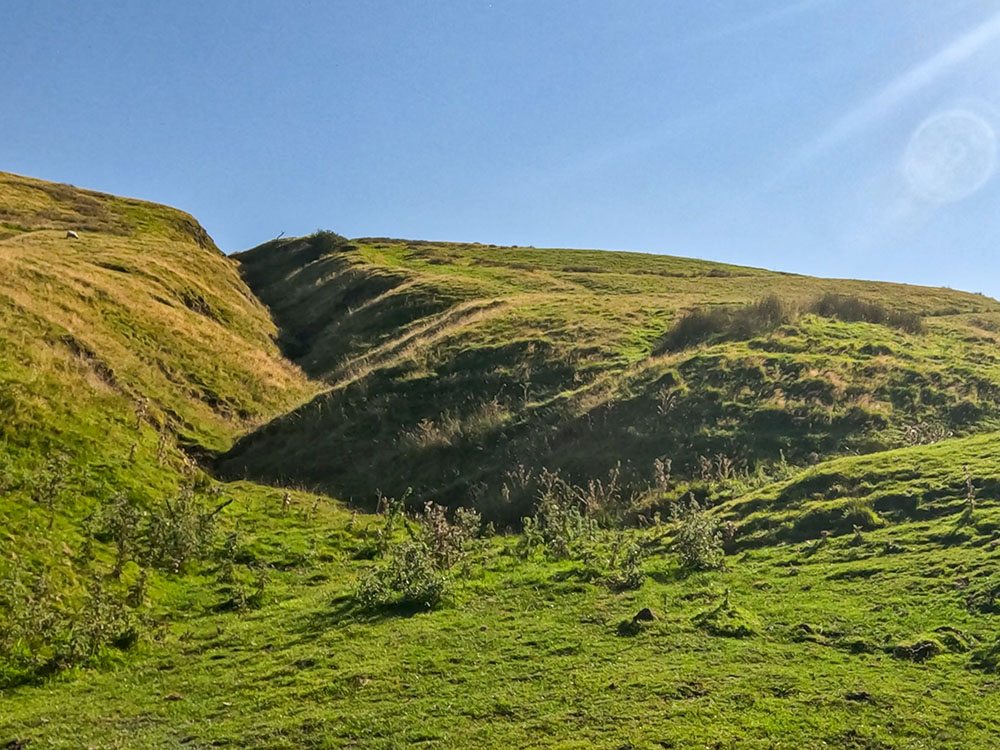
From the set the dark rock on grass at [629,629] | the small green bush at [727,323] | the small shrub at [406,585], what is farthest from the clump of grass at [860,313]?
the dark rock on grass at [629,629]

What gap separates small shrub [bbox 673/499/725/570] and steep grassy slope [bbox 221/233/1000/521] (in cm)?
642

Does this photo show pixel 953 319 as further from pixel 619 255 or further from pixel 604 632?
pixel 619 255

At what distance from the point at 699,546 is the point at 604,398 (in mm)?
13810

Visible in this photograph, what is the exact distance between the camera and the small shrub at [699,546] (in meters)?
16.0

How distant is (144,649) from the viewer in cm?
1371

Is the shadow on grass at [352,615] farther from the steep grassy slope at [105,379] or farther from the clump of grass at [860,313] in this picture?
the clump of grass at [860,313]

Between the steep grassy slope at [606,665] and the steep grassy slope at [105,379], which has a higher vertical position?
the steep grassy slope at [105,379]

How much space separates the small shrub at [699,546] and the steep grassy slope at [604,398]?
21.1 ft

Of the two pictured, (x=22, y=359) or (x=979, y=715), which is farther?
(x=22, y=359)

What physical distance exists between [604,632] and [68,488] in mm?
13821

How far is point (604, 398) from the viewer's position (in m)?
29.9

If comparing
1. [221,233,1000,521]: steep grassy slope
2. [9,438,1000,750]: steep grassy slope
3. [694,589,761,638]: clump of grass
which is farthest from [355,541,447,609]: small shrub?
[221,233,1000,521]: steep grassy slope

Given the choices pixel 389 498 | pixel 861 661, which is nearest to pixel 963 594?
pixel 861 661

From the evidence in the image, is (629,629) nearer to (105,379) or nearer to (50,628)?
(50,628)
